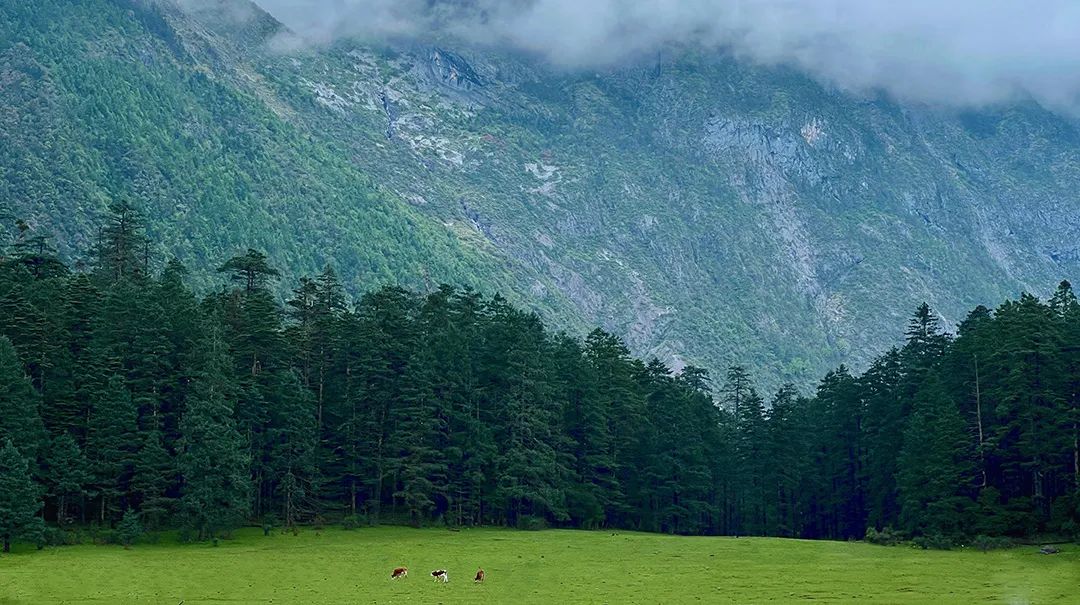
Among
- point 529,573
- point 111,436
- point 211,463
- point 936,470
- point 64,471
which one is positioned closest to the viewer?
point 529,573

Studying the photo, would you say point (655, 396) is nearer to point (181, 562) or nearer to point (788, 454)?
point (788, 454)

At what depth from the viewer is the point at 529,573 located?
233ft

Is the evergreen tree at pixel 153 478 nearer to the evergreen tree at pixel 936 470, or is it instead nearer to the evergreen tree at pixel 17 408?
the evergreen tree at pixel 17 408

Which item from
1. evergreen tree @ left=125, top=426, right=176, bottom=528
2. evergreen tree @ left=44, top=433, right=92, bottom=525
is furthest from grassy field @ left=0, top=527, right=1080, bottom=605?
evergreen tree @ left=44, top=433, right=92, bottom=525

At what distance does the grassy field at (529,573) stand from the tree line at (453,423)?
7.21 meters

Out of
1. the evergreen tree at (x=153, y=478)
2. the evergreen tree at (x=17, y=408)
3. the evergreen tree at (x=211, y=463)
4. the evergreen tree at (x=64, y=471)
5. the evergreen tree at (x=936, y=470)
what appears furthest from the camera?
the evergreen tree at (x=936, y=470)

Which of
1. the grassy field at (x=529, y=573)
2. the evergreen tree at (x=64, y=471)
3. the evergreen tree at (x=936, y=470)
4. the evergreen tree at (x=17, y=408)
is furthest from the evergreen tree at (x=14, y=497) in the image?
the evergreen tree at (x=936, y=470)

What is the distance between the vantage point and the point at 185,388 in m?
94.9

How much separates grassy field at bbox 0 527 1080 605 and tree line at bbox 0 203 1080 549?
23.7 feet

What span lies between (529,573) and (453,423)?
135 ft

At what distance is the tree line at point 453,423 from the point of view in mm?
88500

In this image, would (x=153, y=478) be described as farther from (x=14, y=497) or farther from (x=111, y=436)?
(x=14, y=497)

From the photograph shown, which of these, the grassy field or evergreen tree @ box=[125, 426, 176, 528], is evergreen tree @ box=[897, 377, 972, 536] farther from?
evergreen tree @ box=[125, 426, 176, 528]

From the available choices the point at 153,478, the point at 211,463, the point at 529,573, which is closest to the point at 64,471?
the point at 153,478
